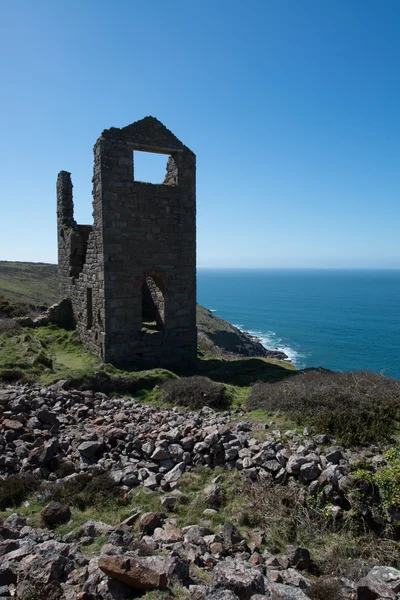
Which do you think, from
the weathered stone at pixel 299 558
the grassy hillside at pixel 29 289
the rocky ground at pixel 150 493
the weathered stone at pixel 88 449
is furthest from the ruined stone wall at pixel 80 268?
the grassy hillside at pixel 29 289

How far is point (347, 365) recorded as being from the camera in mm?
40156

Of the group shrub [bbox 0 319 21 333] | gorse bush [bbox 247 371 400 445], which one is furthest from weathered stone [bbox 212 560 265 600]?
shrub [bbox 0 319 21 333]

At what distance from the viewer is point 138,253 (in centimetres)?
1396

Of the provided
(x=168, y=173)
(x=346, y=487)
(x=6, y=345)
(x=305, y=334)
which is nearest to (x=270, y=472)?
(x=346, y=487)

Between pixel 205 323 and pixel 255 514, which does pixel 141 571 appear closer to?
pixel 255 514

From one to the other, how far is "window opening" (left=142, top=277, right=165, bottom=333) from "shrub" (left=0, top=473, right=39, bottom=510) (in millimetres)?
8116

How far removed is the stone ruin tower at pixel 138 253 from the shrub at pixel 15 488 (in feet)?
23.4

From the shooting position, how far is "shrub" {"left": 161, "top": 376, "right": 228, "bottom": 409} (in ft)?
33.6

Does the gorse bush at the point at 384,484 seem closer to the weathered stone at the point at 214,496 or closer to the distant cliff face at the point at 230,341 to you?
the weathered stone at the point at 214,496

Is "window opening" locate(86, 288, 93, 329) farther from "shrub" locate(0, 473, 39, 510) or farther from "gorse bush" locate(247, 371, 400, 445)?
"shrub" locate(0, 473, 39, 510)

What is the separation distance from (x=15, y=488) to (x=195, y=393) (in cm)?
503

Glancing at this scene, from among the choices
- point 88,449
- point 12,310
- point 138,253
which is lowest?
point 88,449

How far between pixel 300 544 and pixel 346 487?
1.04 meters

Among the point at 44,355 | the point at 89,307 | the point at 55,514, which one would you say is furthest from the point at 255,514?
the point at 89,307
